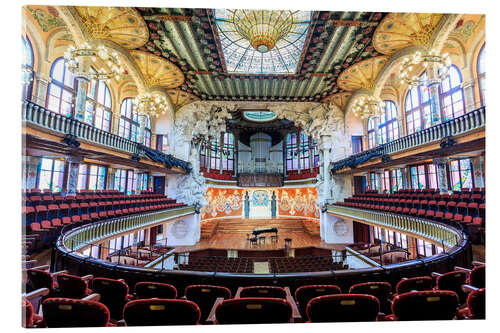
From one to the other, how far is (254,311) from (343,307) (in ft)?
2.41

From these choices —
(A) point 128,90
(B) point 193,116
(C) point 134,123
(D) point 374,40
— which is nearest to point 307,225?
(B) point 193,116

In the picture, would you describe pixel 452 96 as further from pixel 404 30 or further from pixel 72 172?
pixel 72 172

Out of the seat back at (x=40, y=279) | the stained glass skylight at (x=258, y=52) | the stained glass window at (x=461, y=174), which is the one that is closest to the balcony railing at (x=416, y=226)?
the stained glass window at (x=461, y=174)

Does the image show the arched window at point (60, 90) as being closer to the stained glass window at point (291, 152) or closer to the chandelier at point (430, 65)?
the chandelier at point (430, 65)

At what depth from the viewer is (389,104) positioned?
45.5 feet

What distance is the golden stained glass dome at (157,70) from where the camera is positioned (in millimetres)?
10117

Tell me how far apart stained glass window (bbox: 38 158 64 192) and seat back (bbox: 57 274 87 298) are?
885 centimetres

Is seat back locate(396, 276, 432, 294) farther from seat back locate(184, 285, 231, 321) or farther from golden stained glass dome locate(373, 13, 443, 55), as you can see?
golden stained glass dome locate(373, 13, 443, 55)

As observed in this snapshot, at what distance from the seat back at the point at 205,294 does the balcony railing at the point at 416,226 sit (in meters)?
4.41

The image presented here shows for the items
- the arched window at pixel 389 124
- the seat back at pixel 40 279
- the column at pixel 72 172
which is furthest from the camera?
the arched window at pixel 389 124

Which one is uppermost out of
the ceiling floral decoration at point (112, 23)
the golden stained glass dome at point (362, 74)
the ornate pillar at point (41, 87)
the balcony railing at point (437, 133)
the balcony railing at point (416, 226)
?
the golden stained glass dome at point (362, 74)

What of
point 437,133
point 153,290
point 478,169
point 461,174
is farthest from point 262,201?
point 153,290
